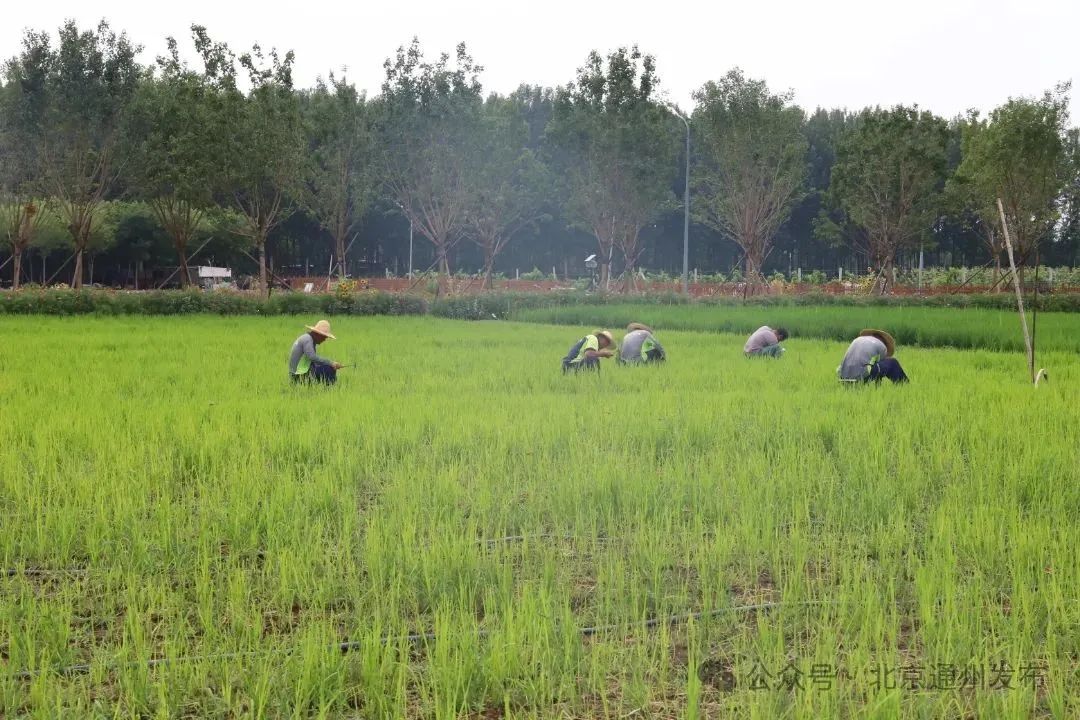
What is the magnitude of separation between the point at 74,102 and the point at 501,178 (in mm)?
14047

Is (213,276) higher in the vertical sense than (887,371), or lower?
higher

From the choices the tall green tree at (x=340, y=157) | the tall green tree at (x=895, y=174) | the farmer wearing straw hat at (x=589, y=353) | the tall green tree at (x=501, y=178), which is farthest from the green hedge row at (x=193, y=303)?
the tall green tree at (x=895, y=174)

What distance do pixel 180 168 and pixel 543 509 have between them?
85.1 ft

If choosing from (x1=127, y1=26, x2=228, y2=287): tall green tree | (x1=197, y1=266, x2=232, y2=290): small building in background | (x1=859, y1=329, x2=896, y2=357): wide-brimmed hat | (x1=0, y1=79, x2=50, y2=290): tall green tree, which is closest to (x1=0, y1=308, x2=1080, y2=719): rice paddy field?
(x1=859, y1=329, x2=896, y2=357): wide-brimmed hat

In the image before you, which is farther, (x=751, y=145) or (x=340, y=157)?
(x=340, y=157)

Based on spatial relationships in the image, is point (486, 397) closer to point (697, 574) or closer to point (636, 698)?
point (697, 574)

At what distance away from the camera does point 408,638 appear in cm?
312

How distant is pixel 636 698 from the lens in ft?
8.96

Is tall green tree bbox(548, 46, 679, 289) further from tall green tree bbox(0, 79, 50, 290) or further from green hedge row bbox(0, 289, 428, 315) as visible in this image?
tall green tree bbox(0, 79, 50, 290)

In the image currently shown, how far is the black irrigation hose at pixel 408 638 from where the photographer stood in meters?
2.92

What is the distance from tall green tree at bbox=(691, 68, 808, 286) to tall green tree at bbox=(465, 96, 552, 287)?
687 cm

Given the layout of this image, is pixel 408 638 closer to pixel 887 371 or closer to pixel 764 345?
pixel 887 371

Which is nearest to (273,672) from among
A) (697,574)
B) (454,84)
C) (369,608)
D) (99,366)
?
(369,608)

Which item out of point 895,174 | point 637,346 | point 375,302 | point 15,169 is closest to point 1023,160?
point 895,174
